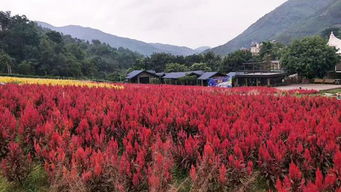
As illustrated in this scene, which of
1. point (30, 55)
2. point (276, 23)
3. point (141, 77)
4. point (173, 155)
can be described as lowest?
point (173, 155)

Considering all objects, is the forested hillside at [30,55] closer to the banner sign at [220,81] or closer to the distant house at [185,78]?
the distant house at [185,78]

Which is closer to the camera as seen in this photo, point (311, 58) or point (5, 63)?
point (311, 58)

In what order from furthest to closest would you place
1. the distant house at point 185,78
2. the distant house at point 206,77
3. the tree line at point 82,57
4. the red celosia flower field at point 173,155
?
the distant house at point 185,78
the distant house at point 206,77
the tree line at point 82,57
the red celosia flower field at point 173,155

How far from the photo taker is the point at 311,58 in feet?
121

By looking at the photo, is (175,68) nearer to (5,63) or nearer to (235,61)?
(235,61)

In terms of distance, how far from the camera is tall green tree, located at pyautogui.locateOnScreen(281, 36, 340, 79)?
36875mm

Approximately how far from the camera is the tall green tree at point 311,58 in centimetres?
3688

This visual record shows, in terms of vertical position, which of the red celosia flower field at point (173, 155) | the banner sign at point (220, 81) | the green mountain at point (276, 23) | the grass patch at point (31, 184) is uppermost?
the green mountain at point (276, 23)

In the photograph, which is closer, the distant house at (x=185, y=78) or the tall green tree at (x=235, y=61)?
the distant house at (x=185, y=78)

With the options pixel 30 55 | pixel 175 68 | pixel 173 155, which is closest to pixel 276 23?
pixel 175 68

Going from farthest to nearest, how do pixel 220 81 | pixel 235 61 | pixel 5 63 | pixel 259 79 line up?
pixel 235 61 < pixel 5 63 < pixel 259 79 < pixel 220 81

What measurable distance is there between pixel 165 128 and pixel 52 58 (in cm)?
4484

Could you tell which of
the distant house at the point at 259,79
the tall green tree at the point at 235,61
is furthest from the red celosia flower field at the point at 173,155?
the tall green tree at the point at 235,61

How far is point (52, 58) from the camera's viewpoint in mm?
45469
